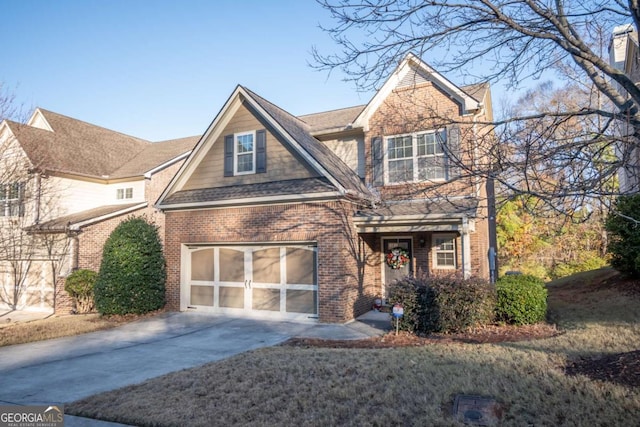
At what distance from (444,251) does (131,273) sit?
10042mm

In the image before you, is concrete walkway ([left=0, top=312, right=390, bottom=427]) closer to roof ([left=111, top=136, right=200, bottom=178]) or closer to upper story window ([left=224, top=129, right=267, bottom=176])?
upper story window ([left=224, top=129, right=267, bottom=176])

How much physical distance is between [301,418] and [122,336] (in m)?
7.79

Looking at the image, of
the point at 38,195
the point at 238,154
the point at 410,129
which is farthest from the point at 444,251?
the point at 38,195

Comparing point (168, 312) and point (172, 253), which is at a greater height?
point (172, 253)

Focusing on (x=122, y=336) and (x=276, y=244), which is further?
(x=276, y=244)

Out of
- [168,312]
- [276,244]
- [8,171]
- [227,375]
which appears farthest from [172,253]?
[227,375]

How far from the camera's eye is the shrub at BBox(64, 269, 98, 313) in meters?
14.6

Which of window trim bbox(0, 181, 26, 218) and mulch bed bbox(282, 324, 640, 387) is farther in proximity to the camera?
window trim bbox(0, 181, 26, 218)

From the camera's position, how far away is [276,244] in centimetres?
1306

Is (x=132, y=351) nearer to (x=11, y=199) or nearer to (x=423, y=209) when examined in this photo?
(x=423, y=209)

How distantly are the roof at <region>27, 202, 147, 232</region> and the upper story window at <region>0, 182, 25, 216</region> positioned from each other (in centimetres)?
111

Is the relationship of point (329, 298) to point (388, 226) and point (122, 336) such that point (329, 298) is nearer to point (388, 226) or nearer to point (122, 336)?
point (388, 226)

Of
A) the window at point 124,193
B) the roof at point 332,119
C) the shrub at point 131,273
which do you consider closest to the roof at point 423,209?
the roof at point 332,119

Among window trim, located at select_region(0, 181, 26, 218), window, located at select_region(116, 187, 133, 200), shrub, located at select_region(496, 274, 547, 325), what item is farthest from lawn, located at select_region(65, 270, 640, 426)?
window, located at select_region(116, 187, 133, 200)
